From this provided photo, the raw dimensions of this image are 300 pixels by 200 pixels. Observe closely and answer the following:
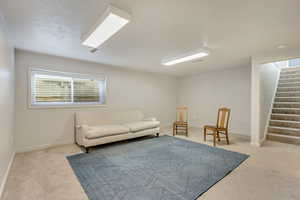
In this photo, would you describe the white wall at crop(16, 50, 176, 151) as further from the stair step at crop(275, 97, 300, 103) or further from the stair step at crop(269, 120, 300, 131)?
the stair step at crop(275, 97, 300, 103)

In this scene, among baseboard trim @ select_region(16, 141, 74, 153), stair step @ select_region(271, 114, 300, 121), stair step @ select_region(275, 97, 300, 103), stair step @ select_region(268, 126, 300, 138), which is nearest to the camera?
baseboard trim @ select_region(16, 141, 74, 153)

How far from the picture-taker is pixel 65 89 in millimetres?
3746

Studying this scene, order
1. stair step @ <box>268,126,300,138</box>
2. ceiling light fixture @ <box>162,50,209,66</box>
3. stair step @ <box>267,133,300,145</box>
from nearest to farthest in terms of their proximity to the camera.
→ ceiling light fixture @ <box>162,50,209,66</box> < stair step @ <box>267,133,300,145</box> < stair step @ <box>268,126,300,138</box>

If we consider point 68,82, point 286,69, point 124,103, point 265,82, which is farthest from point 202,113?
point 68,82

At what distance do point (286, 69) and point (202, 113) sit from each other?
3.72 m

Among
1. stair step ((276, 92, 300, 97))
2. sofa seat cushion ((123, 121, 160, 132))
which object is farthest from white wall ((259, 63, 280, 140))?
sofa seat cushion ((123, 121, 160, 132))

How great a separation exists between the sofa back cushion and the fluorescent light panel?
215 centimetres

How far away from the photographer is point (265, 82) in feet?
12.9

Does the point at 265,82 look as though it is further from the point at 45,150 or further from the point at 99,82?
the point at 45,150

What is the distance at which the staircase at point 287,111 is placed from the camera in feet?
12.6

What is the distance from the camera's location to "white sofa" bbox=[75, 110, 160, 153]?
3180mm

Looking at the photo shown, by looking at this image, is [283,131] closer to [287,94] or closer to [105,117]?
[287,94]

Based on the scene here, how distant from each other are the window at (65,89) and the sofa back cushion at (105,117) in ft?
1.38

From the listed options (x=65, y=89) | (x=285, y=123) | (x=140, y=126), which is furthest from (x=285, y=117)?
(x=65, y=89)
